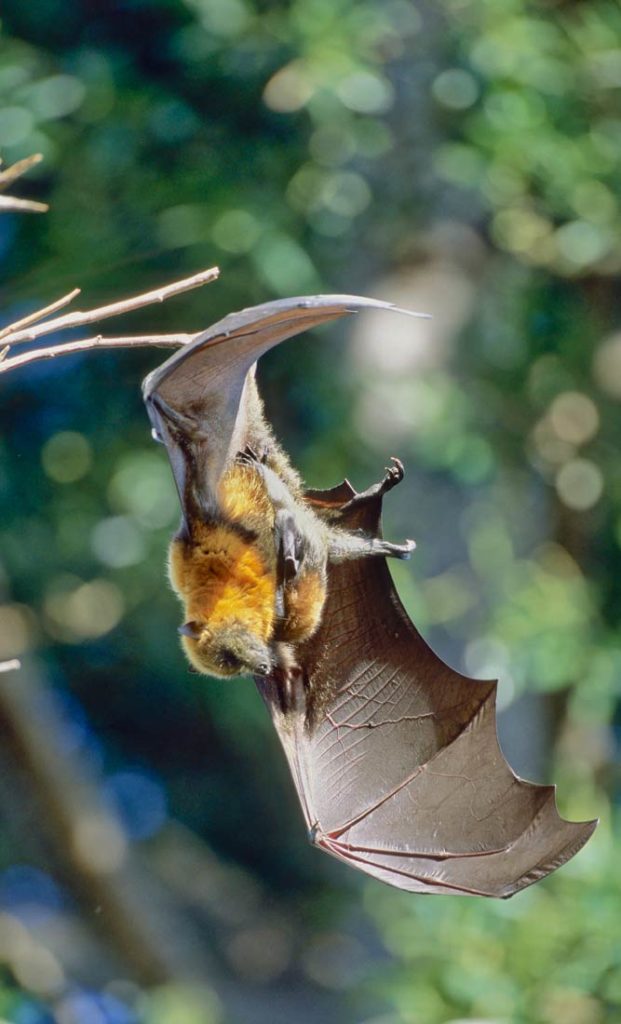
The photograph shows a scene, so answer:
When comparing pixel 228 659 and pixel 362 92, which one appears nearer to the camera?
pixel 228 659

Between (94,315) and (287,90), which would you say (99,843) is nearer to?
(287,90)

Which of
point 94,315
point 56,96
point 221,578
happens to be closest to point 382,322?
point 56,96

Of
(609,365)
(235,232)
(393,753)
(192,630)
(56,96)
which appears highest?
(56,96)

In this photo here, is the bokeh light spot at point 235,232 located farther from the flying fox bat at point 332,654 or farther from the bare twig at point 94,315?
the bare twig at point 94,315

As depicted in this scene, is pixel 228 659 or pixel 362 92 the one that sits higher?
pixel 362 92

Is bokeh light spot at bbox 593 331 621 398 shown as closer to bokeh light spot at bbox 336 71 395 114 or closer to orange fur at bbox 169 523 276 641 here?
bokeh light spot at bbox 336 71 395 114

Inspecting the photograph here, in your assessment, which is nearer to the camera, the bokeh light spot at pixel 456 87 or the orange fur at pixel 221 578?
the orange fur at pixel 221 578

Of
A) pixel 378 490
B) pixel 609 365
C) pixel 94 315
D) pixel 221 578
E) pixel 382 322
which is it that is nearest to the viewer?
pixel 94 315

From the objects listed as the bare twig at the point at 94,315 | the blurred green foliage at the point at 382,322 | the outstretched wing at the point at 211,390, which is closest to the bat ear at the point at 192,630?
the outstretched wing at the point at 211,390
